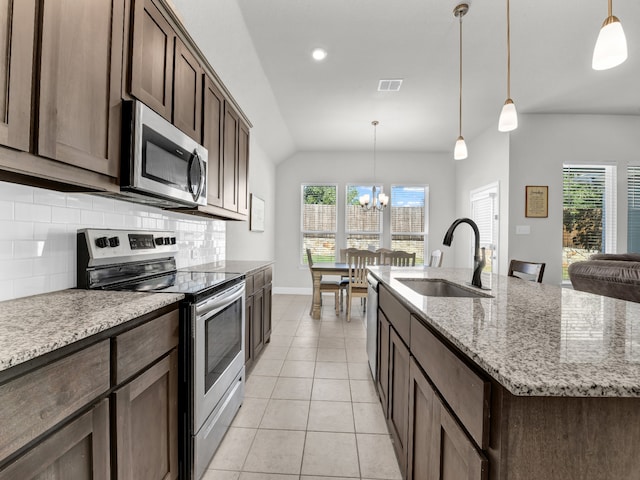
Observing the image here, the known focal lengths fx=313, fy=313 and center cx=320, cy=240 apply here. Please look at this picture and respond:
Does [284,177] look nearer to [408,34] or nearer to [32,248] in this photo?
[408,34]

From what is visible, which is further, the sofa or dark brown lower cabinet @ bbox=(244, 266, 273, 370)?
dark brown lower cabinet @ bbox=(244, 266, 273, 370)

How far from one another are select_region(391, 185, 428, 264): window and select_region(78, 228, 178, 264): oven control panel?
488 centimetres

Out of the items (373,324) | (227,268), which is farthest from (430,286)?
(227,268)

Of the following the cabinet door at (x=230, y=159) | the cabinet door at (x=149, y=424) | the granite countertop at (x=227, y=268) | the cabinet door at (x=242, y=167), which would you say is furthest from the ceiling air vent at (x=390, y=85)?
the cabinet door at (x=149, y=424)

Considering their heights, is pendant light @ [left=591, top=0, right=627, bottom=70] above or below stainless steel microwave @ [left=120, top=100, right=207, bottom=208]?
above

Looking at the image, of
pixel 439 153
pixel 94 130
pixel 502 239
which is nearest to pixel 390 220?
pixel 439 153

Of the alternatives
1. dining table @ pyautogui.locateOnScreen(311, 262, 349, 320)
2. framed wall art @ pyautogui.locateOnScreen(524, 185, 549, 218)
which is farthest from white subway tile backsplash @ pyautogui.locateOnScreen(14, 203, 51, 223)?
framed wall art @ pyautogui.locateOnScreen(524, 185, 549, 218)

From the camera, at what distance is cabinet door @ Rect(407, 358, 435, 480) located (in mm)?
1031

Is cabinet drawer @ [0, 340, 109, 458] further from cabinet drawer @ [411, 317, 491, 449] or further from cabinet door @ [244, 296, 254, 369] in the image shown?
cabinet door @ [244, 296, 254, 369]

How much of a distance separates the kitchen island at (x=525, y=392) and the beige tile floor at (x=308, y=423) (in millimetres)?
540

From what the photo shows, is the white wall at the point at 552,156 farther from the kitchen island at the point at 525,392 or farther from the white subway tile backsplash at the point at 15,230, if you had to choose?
the white subway tile backsplash at the point at 15,230

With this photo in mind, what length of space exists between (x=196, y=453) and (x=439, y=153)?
632cm

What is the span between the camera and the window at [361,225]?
6.32 m

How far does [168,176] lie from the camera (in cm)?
167
